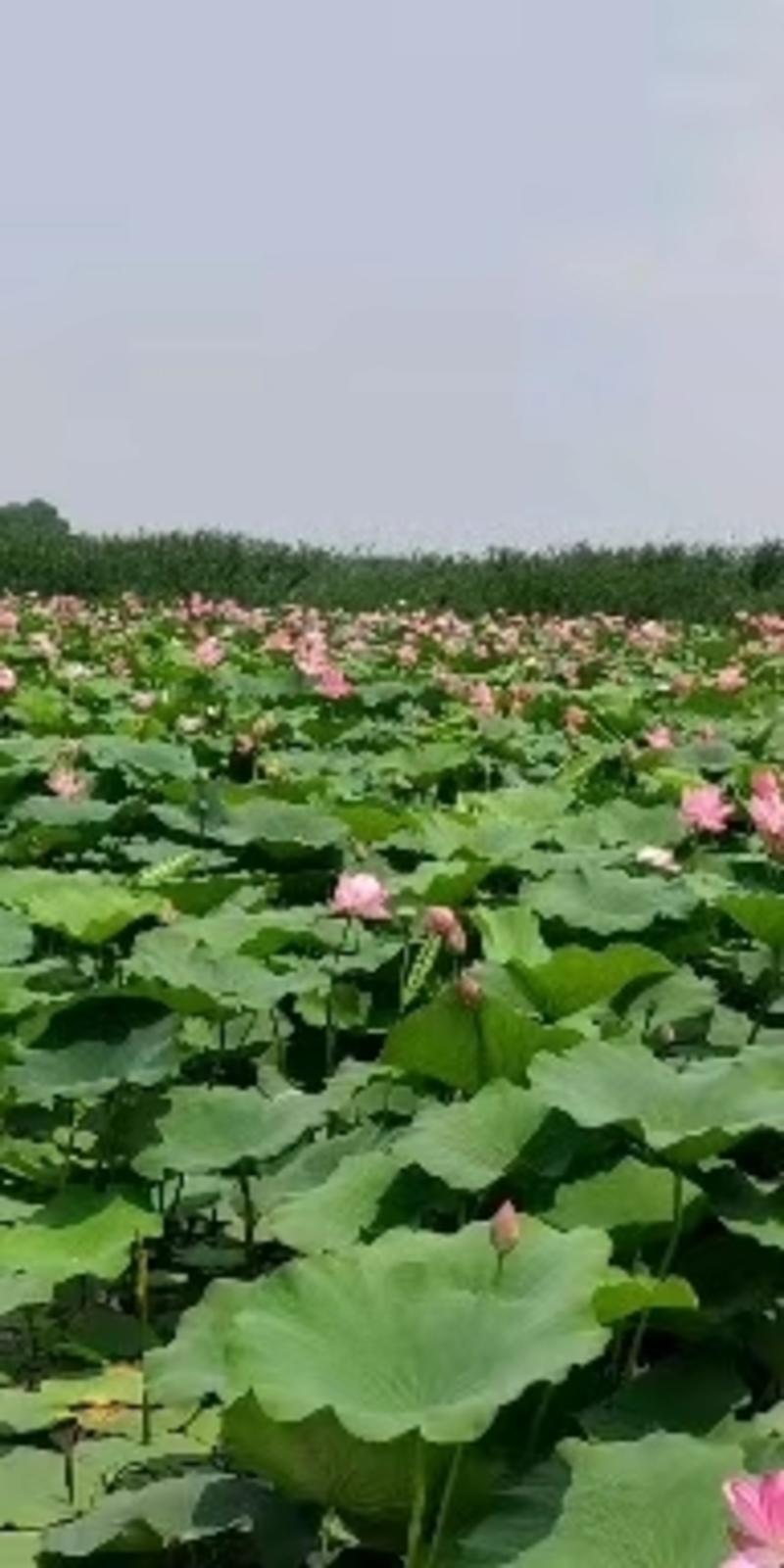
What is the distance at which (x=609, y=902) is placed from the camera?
9.96ft

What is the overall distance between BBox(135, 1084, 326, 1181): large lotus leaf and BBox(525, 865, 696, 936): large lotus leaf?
26.9 inches

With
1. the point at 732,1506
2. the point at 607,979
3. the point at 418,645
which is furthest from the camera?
the point at 418,645

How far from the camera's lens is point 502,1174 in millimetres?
1979

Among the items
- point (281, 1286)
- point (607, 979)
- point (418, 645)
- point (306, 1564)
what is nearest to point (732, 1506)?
point (281, 1286)

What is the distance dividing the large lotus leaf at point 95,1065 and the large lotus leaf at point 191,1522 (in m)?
0.60

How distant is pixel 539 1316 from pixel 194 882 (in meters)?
1.72

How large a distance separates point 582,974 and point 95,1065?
0.46 m

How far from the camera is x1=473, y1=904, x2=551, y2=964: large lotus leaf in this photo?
9.07ft

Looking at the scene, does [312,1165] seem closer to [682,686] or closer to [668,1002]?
[668,1002]

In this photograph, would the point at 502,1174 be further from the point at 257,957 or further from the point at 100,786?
the point at 100,786

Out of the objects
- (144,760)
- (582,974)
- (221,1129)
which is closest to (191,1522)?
(221,1129)

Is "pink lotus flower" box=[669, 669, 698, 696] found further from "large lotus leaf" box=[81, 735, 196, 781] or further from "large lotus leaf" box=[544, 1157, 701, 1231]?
"large lotus leaf" box=[544, 1157, 701, 1231]

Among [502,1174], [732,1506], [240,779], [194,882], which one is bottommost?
[240,779]

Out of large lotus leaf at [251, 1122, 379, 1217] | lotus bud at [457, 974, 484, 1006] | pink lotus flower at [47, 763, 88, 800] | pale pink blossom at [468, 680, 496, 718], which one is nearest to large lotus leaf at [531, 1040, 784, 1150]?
lotus bud at [457, 974, 484, 1006]
